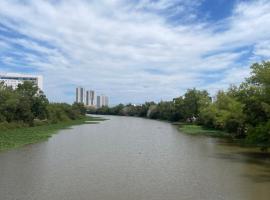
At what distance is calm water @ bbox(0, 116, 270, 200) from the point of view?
16.8 m

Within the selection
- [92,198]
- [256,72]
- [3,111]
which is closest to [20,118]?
[3,111]

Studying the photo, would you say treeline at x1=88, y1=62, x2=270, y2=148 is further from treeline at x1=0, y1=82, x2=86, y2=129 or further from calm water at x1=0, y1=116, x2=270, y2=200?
treeline at x1=0, y1=82, x2=86, y2=129

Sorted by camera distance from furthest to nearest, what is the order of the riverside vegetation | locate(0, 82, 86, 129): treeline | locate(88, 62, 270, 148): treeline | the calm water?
locate(0, 82, 86, 129): treeline
the riverside vegetation
locate(88, 62, 270, 148): treeline
the calm water

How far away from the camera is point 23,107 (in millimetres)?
61531

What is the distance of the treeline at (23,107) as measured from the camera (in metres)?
58.4

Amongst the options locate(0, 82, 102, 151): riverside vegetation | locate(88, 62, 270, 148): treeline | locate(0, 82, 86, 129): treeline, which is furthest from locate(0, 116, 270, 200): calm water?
locate(0, 82, 86, 129): treeline

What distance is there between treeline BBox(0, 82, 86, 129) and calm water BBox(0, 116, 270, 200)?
93.3 feet

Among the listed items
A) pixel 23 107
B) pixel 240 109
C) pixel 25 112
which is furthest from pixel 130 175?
pixel 25 112

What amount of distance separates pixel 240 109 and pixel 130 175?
29.2 metres

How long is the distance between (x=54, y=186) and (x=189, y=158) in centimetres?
1316

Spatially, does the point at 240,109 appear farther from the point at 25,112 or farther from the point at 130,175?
the point at 25,112

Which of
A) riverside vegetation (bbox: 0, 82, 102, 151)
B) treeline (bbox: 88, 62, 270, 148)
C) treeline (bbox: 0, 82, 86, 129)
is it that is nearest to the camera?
treeline (bbox: 88, 62, 270, 148)

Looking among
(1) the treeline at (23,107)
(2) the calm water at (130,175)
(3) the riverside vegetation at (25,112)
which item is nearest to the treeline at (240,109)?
(2) the calm water at (130,175)

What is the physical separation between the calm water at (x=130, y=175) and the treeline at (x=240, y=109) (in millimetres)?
3959
